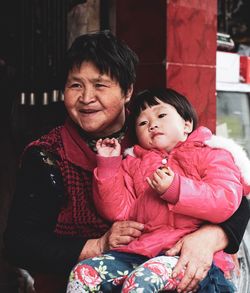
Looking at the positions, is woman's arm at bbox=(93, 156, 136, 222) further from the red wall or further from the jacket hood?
the red wall

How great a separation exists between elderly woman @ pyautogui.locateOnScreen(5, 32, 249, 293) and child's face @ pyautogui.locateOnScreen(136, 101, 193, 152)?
153 millimetres

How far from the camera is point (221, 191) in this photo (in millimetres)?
2439

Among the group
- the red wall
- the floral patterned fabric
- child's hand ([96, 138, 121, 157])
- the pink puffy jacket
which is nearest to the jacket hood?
the pink puffy jacket

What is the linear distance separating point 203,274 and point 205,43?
2.11 m

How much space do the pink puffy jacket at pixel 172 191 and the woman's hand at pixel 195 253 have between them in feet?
0.16

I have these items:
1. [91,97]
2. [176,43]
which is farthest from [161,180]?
[176,43]

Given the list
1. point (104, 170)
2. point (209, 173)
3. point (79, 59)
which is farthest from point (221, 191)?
point (79, 59)

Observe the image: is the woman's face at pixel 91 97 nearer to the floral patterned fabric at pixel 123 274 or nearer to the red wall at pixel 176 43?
the floral patterned fabric at pixel 123 274

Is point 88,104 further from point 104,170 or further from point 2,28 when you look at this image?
Result: point 2,28

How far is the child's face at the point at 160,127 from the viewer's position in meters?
2.66

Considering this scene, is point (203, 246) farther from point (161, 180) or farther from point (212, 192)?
point (161, 180)

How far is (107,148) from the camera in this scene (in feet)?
8.64

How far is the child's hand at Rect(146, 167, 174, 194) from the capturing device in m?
2.39

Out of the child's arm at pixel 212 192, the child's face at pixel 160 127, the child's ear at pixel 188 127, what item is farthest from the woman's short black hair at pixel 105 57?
the child's arm at pixel 212 192
